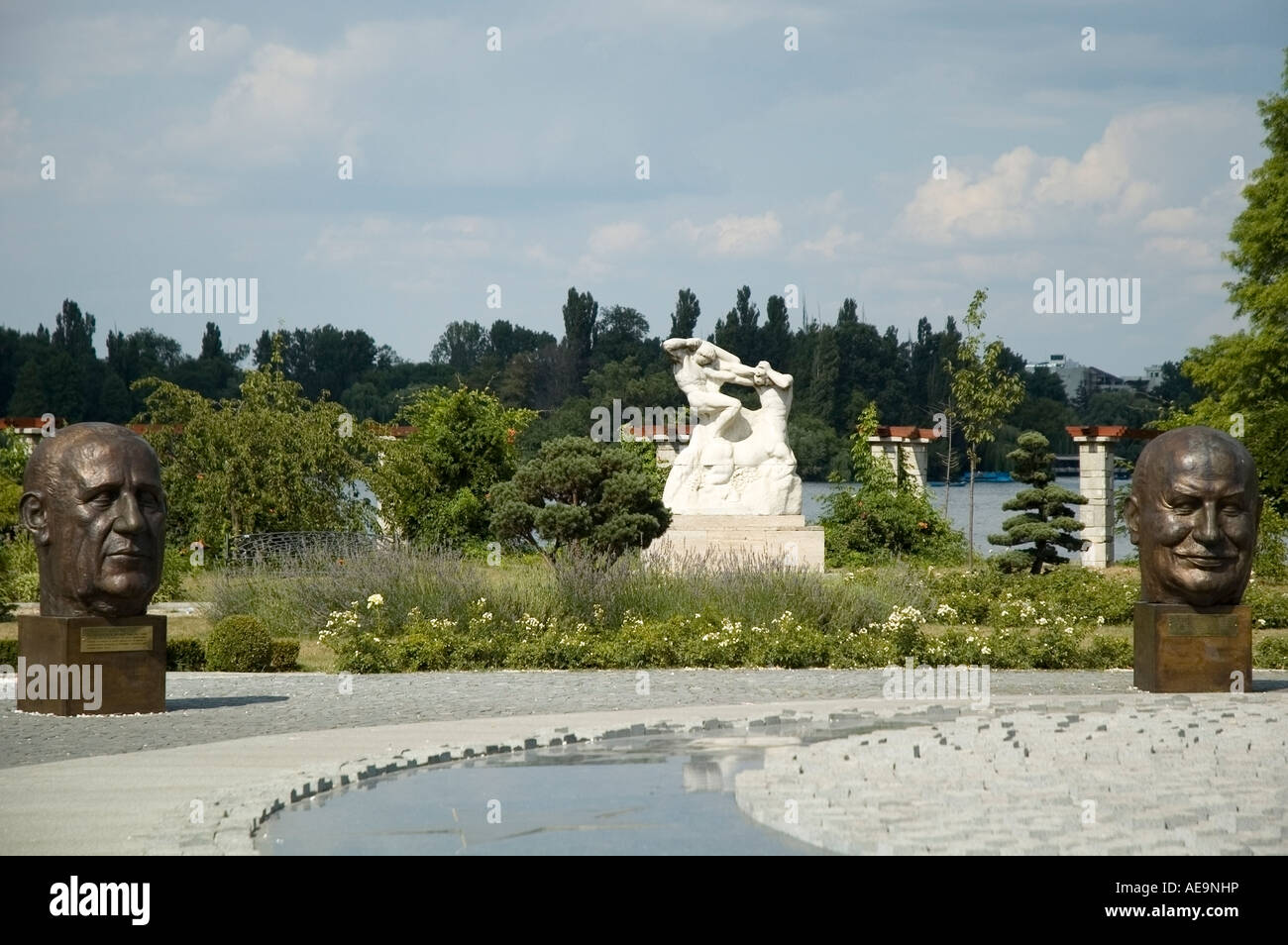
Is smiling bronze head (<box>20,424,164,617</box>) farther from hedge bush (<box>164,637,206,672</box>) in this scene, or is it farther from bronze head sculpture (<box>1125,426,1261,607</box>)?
bronze head sculpture (<box>1125,426,1261,607</box>)

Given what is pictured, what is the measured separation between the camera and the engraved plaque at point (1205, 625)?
34.9ft

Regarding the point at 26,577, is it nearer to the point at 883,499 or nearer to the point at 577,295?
the point at 883,499

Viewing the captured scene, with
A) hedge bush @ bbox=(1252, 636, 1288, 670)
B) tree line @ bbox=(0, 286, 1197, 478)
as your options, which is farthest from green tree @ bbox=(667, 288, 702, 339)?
hedge bush @ bbox=(1252, 636, 1288, 670)

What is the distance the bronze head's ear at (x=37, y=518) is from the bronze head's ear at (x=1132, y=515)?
7.45 m

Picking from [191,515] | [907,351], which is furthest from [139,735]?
[907,351]

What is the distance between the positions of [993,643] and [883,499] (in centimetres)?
1537

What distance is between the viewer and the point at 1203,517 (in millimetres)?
10492

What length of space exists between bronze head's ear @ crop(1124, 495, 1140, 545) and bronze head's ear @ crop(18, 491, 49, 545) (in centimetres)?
745

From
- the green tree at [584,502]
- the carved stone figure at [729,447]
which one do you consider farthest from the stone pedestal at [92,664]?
the carved stone figure at [729,447]

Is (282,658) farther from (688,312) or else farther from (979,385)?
(688,312)

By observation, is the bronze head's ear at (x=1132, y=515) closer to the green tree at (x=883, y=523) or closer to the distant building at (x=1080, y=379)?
the green tree at (x=883, y=523)

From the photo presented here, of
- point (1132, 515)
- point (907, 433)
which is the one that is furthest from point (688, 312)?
point (1132, 515)

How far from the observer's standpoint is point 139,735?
29.4 ft

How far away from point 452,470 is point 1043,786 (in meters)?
23.9
